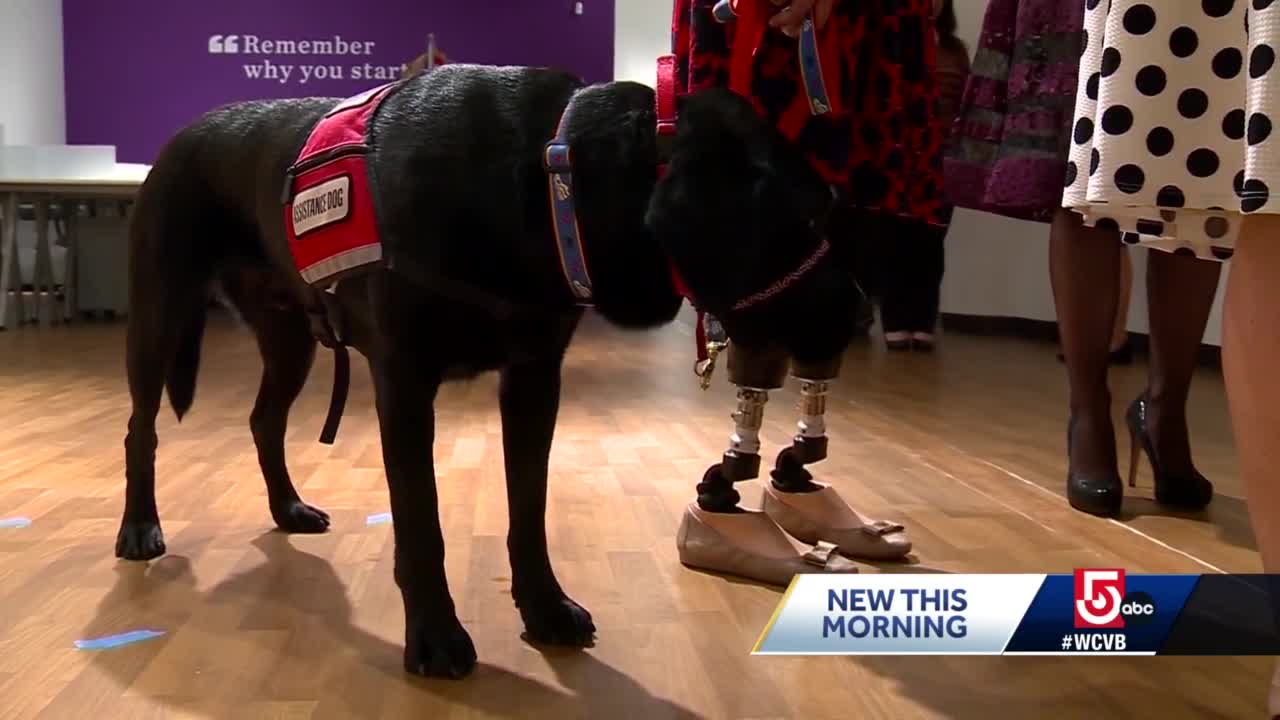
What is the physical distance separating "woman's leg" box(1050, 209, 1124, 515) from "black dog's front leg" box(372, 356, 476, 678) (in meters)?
1.22

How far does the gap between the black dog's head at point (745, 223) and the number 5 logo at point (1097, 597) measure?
310mm

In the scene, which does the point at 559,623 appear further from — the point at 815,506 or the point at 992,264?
the point at 992,264

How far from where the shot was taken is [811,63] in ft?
3.78

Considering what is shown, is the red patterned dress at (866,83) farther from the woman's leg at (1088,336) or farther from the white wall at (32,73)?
the white wall at (32,73)

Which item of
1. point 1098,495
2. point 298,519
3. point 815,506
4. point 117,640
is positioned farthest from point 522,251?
point 1098,495

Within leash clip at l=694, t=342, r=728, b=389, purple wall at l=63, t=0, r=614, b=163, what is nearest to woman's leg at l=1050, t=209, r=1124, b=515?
leash clip at l=694, t=342, r=728, b=389

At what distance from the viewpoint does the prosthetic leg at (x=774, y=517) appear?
144 centimetres

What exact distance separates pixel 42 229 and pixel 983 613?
615 centimetres

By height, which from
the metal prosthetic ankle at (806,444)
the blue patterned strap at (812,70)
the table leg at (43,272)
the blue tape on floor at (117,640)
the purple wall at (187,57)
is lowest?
the table leg at (43,272)

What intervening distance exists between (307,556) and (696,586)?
1.96 ft

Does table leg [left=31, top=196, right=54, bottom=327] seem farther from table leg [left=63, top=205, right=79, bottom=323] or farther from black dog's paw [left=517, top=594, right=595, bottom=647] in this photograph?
black dog's paw [left=517, top=594, right=595, bottom=647]

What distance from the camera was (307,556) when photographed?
157 cm

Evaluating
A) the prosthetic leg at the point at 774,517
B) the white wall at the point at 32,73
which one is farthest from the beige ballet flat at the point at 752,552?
the white wall at the point at 32,73

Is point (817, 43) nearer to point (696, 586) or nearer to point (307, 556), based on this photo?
point (696, 586)
